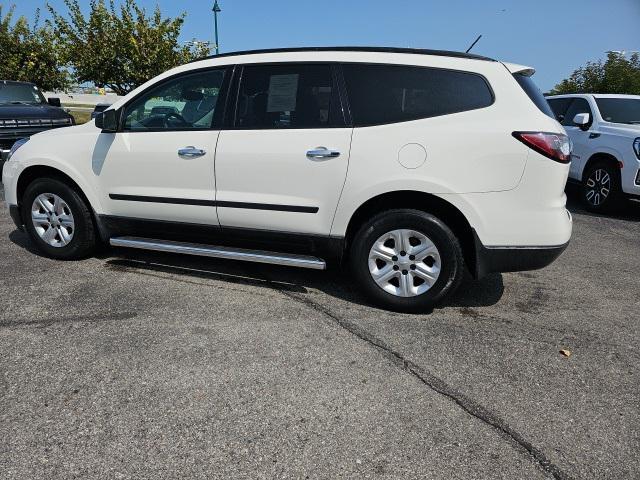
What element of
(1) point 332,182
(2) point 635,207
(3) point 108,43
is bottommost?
(2) point 635,207

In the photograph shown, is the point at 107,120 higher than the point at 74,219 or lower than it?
higher

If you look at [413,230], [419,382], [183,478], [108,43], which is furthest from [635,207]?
[108,43]

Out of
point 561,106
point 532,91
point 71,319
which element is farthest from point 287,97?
point 561,106

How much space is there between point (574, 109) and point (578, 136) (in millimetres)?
654

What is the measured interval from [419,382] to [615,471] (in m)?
0.99

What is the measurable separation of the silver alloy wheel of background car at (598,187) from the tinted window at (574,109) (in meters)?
1.06

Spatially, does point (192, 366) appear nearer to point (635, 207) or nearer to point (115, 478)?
point (115, 478)

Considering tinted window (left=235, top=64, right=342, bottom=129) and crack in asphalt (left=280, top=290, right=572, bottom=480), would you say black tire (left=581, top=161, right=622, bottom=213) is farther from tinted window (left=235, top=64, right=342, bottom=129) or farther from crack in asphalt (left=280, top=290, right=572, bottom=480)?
crack in asphalt (left=280, top=290, right=572, bottom=480)

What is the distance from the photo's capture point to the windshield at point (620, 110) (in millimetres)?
7977

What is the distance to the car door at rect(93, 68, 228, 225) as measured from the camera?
401 cm

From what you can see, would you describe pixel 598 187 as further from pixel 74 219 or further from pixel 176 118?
pixel 74 219

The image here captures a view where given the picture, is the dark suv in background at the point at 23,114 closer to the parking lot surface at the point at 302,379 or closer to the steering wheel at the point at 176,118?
the parking lot surface at the point at 302,379

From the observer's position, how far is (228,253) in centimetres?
402

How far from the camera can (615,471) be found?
2184 mm
